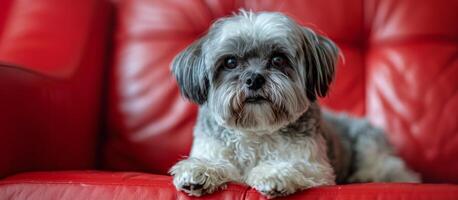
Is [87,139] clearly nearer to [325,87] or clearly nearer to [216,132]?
[216,132]

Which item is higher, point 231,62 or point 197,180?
point 231,62

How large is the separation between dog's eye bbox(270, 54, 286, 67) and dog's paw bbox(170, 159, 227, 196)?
0.30 m

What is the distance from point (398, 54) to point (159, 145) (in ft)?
2.66

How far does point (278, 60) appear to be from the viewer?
58.3 inches

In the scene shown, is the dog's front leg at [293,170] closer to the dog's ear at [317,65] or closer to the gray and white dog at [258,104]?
A: the gray and white dog at [258,104]

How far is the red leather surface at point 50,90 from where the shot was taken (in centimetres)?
156

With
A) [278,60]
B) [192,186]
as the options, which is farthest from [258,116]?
[192,186]

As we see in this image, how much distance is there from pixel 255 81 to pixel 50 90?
632 millimetres

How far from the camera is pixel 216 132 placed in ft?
5.26

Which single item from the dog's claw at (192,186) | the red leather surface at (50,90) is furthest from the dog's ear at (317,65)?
the red leather surface at (50,90)

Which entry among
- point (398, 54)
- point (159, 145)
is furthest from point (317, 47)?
point (159, 145)

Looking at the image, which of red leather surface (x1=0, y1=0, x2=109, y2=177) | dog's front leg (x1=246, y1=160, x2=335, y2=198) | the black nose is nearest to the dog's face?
the black nose

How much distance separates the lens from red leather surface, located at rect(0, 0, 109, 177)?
156cm

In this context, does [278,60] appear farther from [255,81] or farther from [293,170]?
[293,170]
